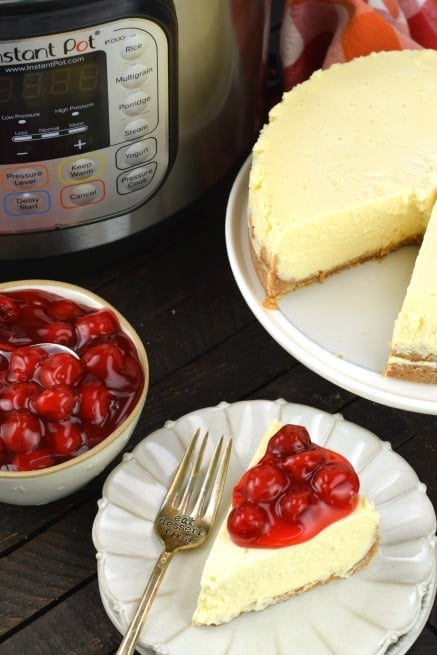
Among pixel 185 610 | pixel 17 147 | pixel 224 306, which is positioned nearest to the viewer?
pixel 185 610

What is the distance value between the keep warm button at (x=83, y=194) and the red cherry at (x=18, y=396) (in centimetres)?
24

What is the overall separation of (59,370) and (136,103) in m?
0.30

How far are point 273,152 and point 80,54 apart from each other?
28cm

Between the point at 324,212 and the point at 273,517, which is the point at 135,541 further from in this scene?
the point at 324,212

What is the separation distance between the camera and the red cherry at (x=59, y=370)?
980mm

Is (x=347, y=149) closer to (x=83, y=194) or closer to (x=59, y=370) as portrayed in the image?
(x=83, y=194)

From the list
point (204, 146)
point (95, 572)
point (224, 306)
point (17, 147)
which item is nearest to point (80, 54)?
point (17, 147)

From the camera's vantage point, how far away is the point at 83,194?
3.68 ft

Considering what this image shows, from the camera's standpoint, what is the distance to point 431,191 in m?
1.18

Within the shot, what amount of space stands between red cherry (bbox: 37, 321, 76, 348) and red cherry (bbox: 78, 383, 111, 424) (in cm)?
7

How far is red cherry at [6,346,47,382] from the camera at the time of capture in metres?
0.99

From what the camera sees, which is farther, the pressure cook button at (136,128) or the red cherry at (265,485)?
the pressure cook button at (136,128)

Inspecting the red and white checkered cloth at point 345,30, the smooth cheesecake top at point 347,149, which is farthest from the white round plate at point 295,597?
the red and white checkered cloth at point 345,30

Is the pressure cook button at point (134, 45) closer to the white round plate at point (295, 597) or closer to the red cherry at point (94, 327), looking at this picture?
the red cherry at point (94, 327)
